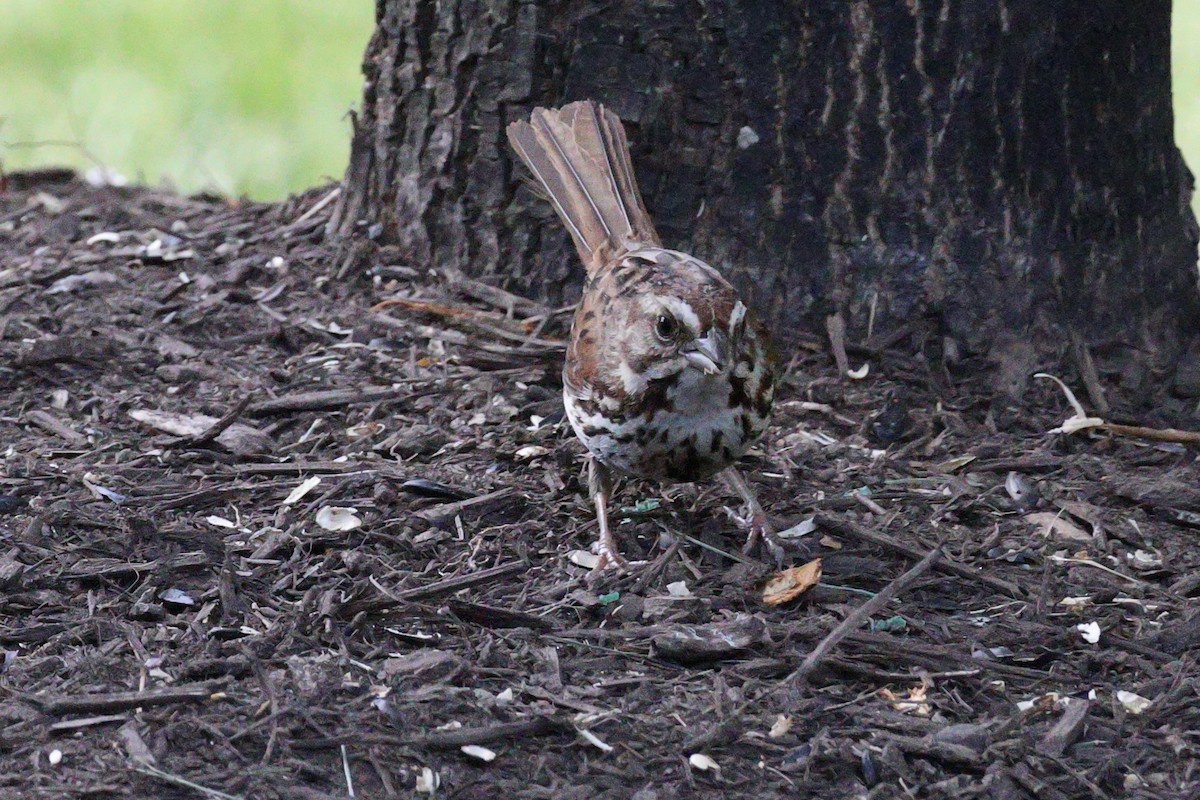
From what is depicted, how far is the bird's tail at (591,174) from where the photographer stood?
502cm

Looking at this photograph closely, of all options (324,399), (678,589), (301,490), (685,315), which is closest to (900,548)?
(678,589)

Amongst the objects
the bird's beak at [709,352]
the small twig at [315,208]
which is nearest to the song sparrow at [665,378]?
the bird's beak at [709,352]

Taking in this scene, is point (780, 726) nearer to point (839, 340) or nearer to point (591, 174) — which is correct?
point (839, 340)

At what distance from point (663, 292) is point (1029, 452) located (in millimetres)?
1537

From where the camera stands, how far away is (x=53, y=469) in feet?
15.1

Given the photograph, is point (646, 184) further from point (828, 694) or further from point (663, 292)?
point (828, 694)

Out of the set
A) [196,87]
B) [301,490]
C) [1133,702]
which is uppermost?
[196,87]

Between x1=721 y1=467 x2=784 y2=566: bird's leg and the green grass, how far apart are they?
4.21 m

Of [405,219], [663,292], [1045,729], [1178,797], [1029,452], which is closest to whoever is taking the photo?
[1178,797]

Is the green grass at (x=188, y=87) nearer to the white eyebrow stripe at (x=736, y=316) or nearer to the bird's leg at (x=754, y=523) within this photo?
the bird's leg at (x=754, y=523)

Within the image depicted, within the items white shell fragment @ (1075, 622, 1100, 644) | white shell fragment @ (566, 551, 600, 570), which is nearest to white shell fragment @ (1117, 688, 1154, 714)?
white shell fragment @ (1075, 622, 1100, 644)

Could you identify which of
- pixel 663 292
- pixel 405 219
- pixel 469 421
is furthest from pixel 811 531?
pixel 405 219

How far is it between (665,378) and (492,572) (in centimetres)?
72

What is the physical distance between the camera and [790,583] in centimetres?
416
